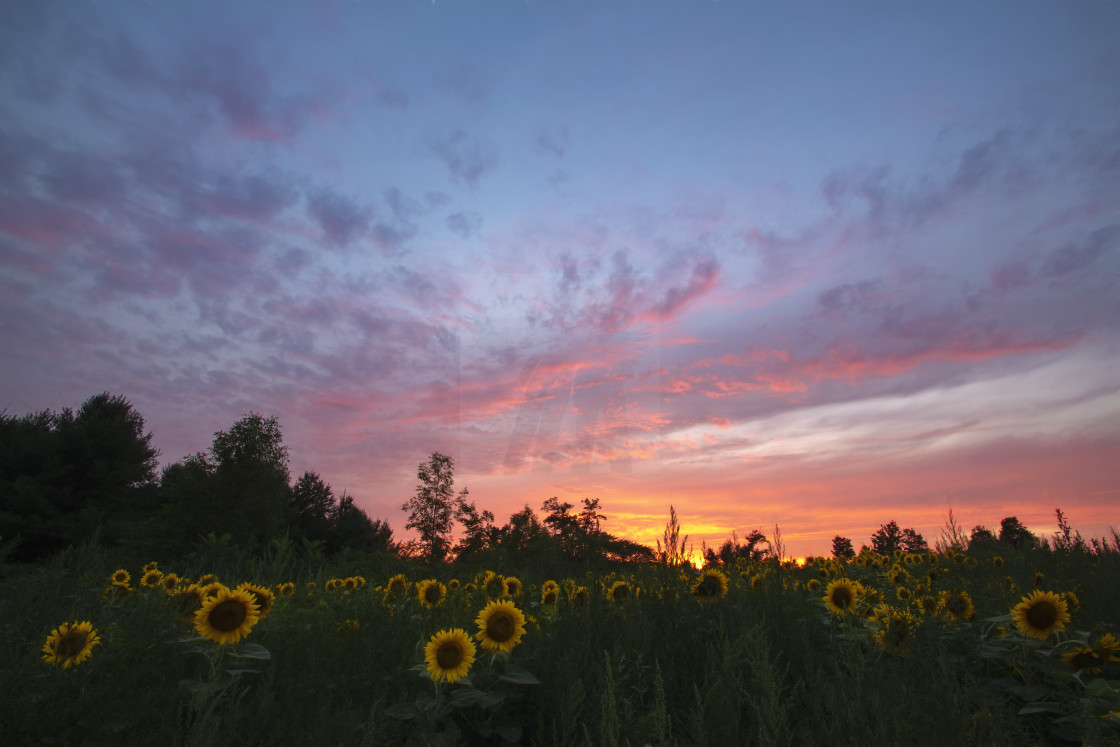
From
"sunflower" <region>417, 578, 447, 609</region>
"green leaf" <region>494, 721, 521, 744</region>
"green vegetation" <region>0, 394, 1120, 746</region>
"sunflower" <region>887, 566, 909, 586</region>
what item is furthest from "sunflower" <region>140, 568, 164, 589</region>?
"sunflower" <region>887, 566, 909, 586</region>

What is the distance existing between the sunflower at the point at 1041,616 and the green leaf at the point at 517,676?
317cm

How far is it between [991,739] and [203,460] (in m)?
38.0

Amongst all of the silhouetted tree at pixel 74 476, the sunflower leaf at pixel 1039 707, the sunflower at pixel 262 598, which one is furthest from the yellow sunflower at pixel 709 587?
the silhouetted tree at pixel 74 476

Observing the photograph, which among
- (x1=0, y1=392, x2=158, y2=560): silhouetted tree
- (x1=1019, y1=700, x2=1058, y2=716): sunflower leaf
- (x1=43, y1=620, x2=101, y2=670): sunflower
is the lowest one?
(x1=1019, y1=700, x2=1058, y2=716): sunflower leaf

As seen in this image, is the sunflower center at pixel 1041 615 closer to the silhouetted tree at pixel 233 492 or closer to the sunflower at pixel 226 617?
the sunflower at pixel 226 617

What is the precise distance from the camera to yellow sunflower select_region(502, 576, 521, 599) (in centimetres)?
602

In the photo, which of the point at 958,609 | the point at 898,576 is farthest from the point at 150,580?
the point at 898,576

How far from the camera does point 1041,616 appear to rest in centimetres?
354

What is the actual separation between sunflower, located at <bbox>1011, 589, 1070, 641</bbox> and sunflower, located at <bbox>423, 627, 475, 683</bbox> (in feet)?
11.6

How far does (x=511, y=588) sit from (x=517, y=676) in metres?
3.26

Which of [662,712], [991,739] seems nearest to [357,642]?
[662,712]

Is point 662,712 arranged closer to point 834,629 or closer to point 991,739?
point 991,739

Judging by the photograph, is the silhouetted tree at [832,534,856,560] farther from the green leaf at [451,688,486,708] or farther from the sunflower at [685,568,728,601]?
the green leaf at [451,688,486,708]

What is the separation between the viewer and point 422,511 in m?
50.3
